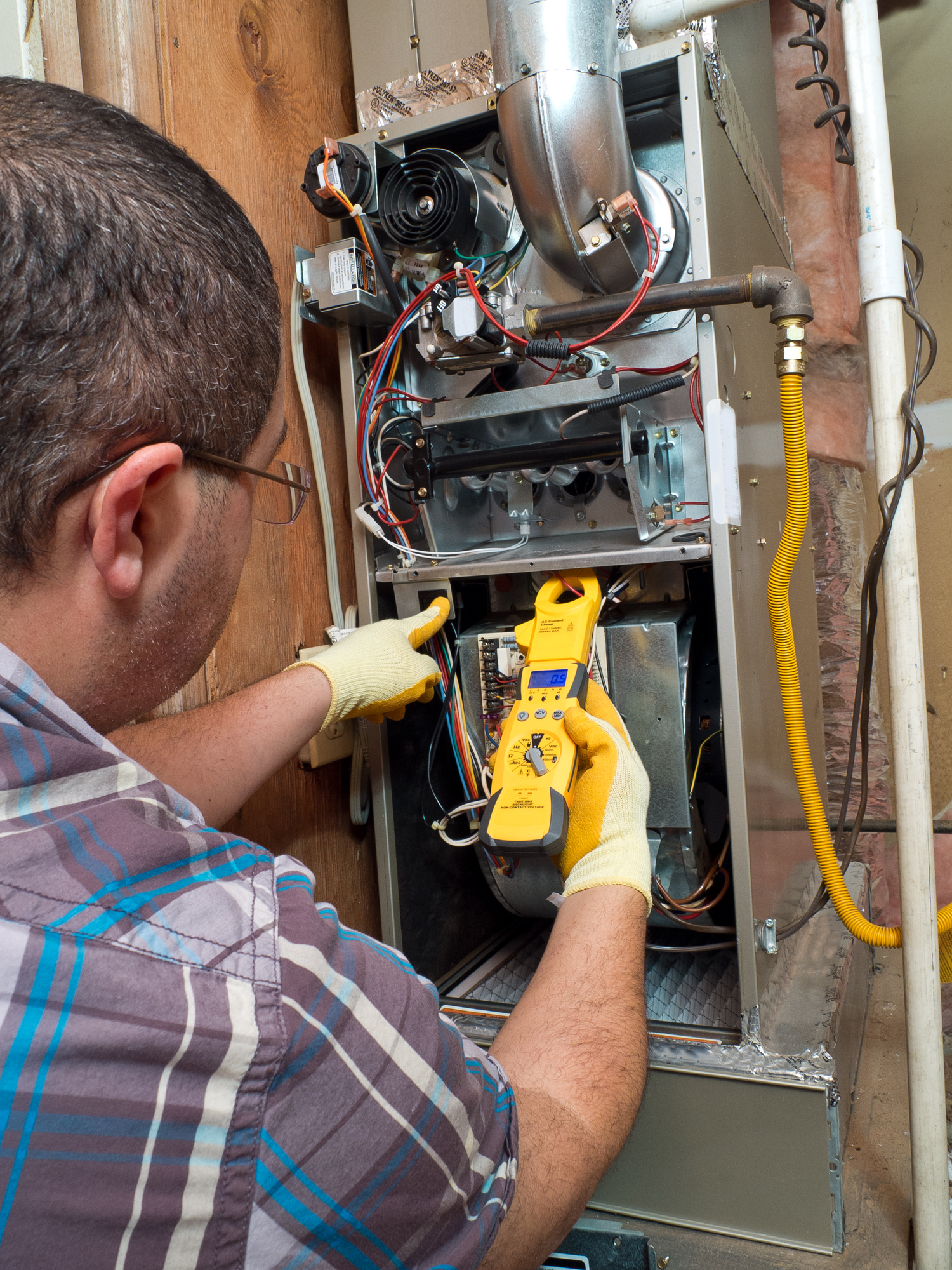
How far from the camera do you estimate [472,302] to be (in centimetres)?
115

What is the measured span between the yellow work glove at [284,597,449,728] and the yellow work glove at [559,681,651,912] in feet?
0.82

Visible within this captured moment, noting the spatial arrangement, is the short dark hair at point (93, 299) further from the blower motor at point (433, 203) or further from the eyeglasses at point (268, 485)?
the blower motor at point (433, 203)

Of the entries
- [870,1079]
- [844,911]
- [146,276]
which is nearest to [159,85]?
[146,276]

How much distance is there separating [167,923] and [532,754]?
65 centimetres

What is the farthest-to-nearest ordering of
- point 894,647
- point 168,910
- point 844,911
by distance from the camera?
1. point 844,911
2. point 894,647
3. point 168,910

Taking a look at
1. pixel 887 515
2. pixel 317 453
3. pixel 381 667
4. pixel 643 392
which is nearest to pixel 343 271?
pixel 317 453

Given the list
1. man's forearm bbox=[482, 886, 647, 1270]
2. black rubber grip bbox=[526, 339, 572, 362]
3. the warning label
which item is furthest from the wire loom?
man's forearm bbox=[482, 886, 647, 1270]

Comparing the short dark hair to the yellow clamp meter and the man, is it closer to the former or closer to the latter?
the man

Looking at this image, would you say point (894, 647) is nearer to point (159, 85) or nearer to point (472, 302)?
point (472, 302)

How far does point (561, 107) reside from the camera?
3.46ft

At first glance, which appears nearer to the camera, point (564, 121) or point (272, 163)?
point (564, 121)

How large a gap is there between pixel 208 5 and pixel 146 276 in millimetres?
931

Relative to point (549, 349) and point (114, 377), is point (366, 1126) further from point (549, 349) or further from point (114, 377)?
point (549, 349)

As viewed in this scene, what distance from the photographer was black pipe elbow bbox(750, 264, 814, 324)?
1.04 metres
